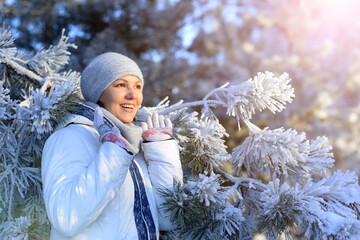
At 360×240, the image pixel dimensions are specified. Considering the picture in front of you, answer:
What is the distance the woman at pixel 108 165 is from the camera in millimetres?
1215

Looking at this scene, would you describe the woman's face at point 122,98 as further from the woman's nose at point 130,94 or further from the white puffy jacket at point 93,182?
the white puffy jacket at point 93,182

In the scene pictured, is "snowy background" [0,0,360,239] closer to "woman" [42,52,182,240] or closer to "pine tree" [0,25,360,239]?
"pine tree" [0,25,360,239]

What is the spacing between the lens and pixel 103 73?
1.59 metres

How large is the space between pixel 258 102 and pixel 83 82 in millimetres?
880

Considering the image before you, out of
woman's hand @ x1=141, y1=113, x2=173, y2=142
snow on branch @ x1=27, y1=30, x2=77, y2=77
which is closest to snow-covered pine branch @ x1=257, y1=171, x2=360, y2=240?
woman's hand @ x1=141, y1=113, x2=173, y2=142

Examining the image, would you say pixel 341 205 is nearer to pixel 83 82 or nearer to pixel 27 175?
pixel 83 82

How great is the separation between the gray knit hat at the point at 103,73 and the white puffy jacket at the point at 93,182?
0.55 feet

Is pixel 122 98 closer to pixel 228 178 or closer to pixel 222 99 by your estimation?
pixel 222 99

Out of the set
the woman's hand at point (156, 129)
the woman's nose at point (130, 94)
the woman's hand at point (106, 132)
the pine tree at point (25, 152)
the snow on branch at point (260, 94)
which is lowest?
the pine tree at point (25, 152)

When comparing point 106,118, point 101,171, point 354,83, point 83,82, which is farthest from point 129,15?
point 354,83

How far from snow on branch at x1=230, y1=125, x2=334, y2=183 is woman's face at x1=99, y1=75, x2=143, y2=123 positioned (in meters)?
0.60

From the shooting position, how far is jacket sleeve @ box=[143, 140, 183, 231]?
1.58 meters

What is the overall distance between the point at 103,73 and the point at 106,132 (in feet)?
1.25

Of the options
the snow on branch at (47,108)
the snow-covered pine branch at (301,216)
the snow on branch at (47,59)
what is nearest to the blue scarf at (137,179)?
the snow on branch at (47,108)
